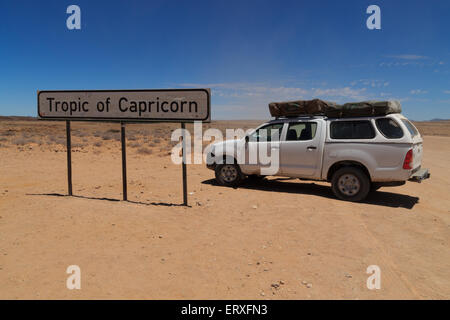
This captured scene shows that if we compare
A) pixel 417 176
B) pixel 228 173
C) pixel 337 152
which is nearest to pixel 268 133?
pixel 228 173

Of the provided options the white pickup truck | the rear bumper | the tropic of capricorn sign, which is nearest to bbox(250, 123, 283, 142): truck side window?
the white pickup truck

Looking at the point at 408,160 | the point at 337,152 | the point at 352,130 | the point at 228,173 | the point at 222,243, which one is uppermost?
the point at 352,130

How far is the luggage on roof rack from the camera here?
6.81 metres

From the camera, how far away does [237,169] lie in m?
8.76

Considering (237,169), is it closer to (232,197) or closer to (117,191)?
(232,197)

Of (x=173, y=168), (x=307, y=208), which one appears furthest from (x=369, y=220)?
(x=173, y=168)

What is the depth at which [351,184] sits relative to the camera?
7.18 meters

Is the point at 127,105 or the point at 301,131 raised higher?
the point at 127,105

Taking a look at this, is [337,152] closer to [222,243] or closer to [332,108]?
[332,108]

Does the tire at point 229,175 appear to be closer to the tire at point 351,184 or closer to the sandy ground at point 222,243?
the sandy ground at point 222,243

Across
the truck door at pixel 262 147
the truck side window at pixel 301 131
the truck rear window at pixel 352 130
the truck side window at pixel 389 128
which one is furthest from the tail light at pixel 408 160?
the truck door at pixel 262 147

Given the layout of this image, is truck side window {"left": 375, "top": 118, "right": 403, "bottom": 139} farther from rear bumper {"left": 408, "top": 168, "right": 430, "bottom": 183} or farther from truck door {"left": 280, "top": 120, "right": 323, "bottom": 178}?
truck door {"left": 280, "top": 120, "right": 323, "bottom": 178}

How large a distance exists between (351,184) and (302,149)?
4.51ft
